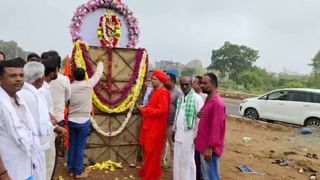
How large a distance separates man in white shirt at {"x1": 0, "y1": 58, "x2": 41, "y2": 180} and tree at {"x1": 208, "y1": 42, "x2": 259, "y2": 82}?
4885cm

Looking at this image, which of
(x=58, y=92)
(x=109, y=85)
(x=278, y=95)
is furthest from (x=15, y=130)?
(x=278, y=95)

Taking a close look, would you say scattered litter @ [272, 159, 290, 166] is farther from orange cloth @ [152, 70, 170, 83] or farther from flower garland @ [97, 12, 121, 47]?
flower garland @ [97, 12, 121, 47]

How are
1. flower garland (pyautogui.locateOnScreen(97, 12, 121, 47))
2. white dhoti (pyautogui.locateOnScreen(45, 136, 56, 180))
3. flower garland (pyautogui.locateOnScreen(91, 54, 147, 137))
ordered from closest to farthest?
white dhoti (pyautogui.locateOnScreen(45, 136, 56, 180)) < flower garland (pyautogui.locateOnScreen(91, 54, 147, 137)) < flower garland (pyautogui.locateOnScreen(97, 12, 121, 47))

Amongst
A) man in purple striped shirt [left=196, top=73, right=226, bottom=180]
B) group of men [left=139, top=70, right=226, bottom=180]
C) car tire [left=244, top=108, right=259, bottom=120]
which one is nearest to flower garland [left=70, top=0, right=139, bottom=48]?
group of men [left=139, top=70, right=226, bottom=180]

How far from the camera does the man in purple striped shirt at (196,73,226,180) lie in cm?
523

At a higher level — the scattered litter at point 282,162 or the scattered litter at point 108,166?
the scattered litter at point 108,166

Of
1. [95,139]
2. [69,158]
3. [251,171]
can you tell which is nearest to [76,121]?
[69,158]

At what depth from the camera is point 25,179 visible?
3.28 metres

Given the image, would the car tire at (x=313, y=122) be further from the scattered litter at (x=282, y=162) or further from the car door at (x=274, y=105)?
the scattered litter at (x=282, y=162)

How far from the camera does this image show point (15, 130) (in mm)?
3125

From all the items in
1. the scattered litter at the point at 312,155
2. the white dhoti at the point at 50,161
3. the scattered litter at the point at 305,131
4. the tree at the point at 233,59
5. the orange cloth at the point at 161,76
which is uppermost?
the tree at the point at 233,59

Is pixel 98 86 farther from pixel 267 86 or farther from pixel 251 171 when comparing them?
pixel 267 86

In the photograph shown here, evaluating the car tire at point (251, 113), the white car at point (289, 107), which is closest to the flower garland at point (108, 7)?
the white car at point (289, 107)

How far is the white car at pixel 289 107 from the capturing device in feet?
46.6
